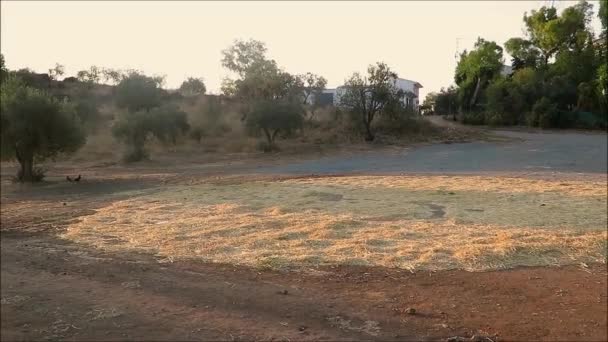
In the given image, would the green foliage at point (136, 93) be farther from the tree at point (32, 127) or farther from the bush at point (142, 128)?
the tree at point (32, 127)

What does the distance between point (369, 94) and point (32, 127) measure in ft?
77.2

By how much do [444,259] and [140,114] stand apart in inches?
1017

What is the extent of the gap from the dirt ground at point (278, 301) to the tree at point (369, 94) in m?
31.0

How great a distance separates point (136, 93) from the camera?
37.1 metres

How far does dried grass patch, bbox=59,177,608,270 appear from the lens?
7.69m

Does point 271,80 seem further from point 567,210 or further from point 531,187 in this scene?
point 567,210

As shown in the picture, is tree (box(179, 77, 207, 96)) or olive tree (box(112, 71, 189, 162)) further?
tree (box(179, 77, 207, 96))

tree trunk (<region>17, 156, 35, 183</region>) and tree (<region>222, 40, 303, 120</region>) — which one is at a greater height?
tree (<region>222, 40, 303, 120</region>)

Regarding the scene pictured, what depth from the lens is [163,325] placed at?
190 inches

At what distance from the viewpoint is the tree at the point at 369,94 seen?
3772cm

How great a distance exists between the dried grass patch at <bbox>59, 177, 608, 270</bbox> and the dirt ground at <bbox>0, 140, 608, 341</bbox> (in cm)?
50

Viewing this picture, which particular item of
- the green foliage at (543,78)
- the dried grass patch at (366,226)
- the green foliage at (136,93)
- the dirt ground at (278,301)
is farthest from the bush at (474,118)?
the dirt ground at (278,301)

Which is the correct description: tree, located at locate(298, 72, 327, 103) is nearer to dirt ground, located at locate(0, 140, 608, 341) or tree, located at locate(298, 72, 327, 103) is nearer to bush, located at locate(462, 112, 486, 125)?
bush, located at locate(462, 112, 486, 125)

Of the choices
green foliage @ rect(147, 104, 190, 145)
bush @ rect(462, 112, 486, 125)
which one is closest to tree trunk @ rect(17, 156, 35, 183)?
green foliage @ rect(147, 104, 190, 145)
